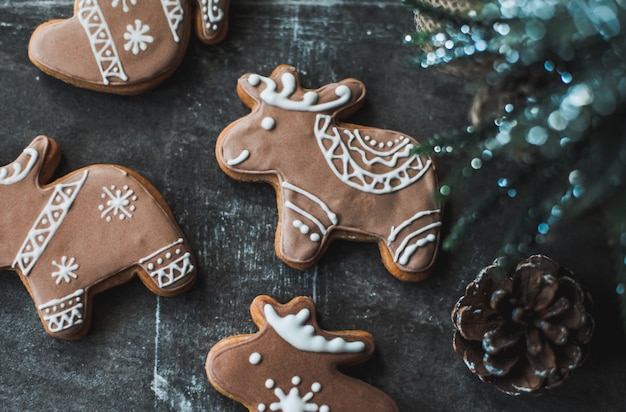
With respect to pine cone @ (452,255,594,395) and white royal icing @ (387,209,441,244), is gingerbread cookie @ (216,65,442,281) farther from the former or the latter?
pine cone @ (452,255,594,395)

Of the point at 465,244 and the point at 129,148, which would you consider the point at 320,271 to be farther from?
the point at 129,148

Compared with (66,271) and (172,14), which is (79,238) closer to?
(66,271)

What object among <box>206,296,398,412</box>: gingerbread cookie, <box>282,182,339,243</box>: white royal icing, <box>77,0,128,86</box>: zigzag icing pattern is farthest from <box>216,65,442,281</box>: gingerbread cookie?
<box>77,0,128,86</box>: zigzag icing pattern

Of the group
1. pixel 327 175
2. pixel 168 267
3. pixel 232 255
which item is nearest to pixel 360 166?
pixel 327 175

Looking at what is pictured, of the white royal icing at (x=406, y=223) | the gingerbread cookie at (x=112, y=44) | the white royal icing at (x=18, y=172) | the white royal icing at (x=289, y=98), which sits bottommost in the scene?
the white royal icing at (x=406, y=223)

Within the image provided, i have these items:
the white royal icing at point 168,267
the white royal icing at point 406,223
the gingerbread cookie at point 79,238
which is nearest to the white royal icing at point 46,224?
the gingerbread cookie at point 79,238

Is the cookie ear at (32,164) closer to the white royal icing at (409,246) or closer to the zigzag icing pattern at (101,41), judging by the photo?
the zigzag icing pattern at (101,41)
